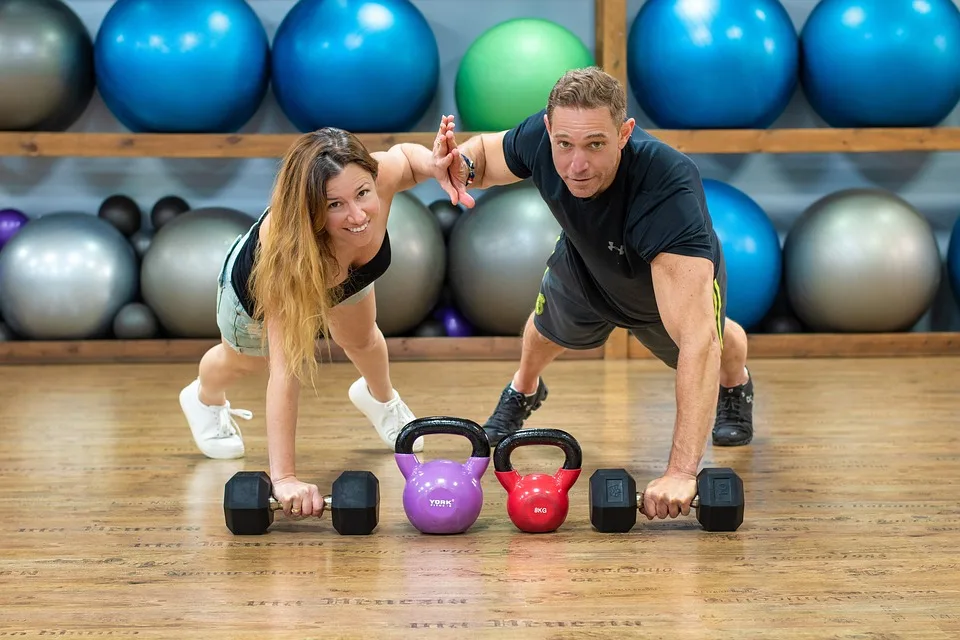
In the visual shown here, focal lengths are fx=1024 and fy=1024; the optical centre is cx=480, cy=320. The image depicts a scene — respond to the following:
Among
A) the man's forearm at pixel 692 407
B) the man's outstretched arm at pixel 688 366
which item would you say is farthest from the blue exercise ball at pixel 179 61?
the man's forearm at pixel 692 407

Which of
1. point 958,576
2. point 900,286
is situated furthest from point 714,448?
point 900,286

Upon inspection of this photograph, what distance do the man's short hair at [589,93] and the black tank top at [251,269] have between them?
1.74 feet

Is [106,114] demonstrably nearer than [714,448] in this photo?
No

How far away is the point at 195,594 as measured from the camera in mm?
1698

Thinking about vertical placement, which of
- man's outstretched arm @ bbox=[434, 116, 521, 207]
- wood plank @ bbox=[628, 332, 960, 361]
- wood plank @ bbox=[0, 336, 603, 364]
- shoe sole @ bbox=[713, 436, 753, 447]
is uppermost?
man's outstretched arm @ bbox=[434, 116, 521, 207]

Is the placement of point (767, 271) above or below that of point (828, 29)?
below

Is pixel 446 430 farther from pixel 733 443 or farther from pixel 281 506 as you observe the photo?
pixel 733 443

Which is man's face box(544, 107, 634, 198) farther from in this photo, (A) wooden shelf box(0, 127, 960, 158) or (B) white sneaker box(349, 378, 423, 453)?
(A) wooden shelf box(0, 127, 960, 158)

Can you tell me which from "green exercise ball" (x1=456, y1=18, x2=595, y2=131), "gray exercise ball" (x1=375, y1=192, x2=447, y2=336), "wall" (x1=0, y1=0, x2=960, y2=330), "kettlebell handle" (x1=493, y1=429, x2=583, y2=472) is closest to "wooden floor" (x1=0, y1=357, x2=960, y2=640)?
"kettlebell handle" (x1=493, y1=429, x2=583, y2=472)

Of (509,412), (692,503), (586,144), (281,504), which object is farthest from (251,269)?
(692,503)

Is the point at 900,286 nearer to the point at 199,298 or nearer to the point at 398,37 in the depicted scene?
the point at 398,37

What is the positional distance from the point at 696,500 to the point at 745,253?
7.95 feet

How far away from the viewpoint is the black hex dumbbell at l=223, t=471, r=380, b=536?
6.46ft

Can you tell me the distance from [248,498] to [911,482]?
1.52m
